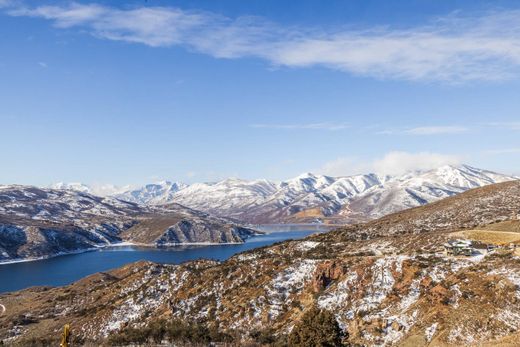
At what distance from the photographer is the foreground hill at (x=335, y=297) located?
40.1 meters

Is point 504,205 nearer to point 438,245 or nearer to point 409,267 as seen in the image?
point 438,245

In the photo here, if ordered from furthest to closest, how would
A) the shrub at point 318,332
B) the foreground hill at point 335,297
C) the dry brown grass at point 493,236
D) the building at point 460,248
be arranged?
1. the dry brown grass at point 493,236
2. the building at point 460,248
3. the foreground hill at point 335,297
4. the shrub at point 318,332

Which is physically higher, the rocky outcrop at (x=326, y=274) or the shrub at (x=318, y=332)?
the shrub at (x=318, y=332)

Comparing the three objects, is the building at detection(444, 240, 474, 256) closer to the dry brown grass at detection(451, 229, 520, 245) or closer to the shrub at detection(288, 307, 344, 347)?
the dry brown grass at detection(451, 229, 520, 245)

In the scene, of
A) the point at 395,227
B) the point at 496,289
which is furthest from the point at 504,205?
the point at 496,289

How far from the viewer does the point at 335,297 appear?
51375 millimetres

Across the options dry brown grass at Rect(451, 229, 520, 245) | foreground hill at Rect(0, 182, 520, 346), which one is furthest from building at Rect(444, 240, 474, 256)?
dry brown grass at Rect(451, 229, 520, 245)

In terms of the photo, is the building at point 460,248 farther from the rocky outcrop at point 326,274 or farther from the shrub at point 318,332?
the shrub at point 318,332

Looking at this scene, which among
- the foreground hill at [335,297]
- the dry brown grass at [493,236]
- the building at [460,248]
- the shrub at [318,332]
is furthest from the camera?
the dry brown grass at [493,236]

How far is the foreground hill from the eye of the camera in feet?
132

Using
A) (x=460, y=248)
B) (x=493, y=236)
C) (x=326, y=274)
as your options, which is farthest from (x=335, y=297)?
(x=493, y=236)

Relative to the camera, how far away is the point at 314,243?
80500 millimetres

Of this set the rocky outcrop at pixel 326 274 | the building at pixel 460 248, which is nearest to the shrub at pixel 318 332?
the rocky outcrop at pixel 326 274

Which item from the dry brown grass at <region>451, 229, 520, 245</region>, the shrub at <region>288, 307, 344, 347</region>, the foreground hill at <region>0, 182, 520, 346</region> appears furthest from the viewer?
the dry brown grass at <region>451, 229, 520, 245</region>
